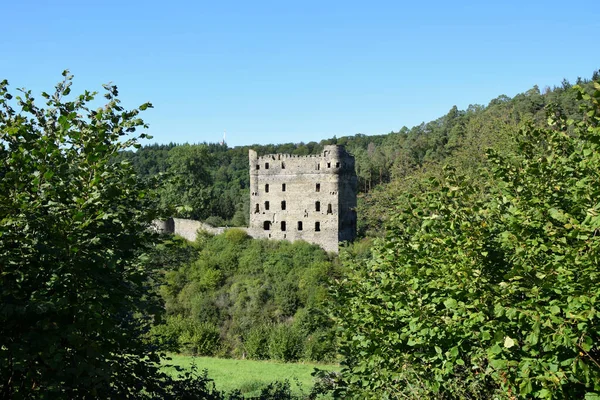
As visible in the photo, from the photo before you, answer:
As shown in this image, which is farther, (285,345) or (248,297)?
(248,297)

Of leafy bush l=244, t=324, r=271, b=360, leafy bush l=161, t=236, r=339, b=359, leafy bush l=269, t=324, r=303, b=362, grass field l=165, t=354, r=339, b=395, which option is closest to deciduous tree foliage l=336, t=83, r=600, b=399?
grass field l=165, t=354, r=339, b=395

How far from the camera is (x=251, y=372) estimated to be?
28.3 meters

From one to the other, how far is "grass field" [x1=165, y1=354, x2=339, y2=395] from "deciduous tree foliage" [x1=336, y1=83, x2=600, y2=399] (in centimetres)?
1031

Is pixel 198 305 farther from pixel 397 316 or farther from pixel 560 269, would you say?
pixel 560 269

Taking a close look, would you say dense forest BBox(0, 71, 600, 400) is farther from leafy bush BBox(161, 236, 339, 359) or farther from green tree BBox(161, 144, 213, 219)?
green tree BBox(161, 144, 213, 219)

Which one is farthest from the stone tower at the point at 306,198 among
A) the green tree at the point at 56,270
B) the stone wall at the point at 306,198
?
the green tree at the point at 56,270

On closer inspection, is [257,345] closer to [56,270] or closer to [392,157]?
[56,270]

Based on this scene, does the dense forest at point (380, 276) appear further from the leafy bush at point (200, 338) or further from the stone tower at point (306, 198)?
the stone tower at point (306, 198)

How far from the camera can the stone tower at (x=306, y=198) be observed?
151 ft

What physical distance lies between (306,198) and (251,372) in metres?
20.7

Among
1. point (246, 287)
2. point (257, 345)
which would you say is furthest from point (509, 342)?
point (246, 287)

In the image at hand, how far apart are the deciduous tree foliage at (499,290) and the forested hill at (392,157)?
16.8 m

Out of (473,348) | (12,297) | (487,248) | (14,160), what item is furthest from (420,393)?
(14,160)

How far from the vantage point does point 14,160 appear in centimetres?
628
